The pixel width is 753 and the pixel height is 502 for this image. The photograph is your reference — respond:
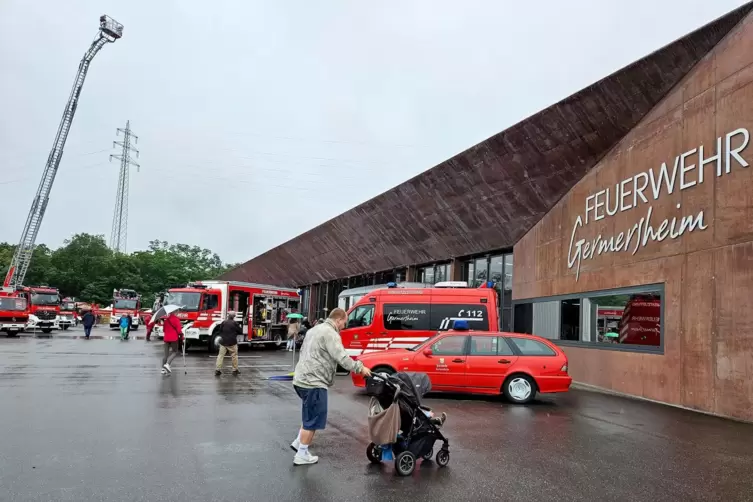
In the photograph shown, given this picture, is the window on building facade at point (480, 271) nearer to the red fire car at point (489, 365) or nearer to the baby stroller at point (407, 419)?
the red fire car at point (489, 365)

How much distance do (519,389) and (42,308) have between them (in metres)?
34.2

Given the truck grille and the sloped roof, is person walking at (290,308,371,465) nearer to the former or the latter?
the sloped roof

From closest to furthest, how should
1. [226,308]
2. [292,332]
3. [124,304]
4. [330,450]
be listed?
[330,450] < [292,332] < [226,308] < [124,304]

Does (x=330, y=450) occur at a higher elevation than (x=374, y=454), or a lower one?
lower

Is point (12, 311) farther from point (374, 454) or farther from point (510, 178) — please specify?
point (374, 454)

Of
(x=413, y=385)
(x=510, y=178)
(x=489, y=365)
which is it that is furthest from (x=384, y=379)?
(x=510, y=178)

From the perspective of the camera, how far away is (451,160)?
778 inches

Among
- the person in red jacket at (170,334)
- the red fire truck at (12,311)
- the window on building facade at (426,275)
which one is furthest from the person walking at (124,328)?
the person in red jacket at (170,334)

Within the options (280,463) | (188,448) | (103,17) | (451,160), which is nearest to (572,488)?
(280,463)

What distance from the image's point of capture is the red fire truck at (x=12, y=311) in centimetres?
3166

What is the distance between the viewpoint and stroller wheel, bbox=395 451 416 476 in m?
5.93

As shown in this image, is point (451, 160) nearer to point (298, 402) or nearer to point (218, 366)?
point (218, 366)

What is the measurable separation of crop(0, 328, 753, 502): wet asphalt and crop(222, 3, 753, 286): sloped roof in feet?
21.7

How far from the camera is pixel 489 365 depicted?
37.3 feet
